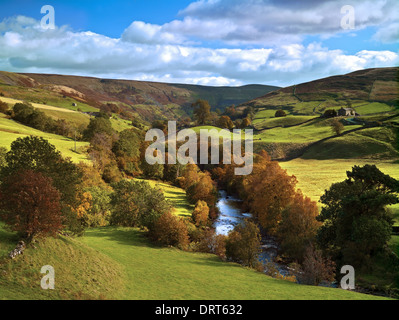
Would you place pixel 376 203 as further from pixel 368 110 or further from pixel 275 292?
pixel 368 110

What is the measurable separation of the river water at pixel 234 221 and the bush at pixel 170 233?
10.7 metres

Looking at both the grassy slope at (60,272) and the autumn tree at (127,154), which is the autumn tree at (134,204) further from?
the autumn tree at (127,154)

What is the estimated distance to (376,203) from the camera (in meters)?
35.9

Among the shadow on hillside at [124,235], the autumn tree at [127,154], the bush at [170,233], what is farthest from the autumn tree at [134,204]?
the autumn tree at [127,154]

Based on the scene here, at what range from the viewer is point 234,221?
6375cm

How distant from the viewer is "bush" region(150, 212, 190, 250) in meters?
44.1

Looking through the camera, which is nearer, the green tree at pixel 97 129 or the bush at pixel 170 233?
the bush at pixel 170 233

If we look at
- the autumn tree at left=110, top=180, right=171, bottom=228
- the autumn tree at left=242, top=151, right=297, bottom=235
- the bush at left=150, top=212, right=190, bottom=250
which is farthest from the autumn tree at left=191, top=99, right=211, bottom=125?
the bush at left=150, top=212, right=190, bottom=250

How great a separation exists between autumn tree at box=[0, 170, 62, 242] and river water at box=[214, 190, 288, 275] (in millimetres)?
27855

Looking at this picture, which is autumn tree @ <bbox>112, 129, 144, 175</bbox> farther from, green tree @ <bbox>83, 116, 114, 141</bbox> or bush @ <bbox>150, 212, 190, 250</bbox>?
bush @ <bbox>150, 212, 190, 250</bbox>

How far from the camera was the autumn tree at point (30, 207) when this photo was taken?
77.6 feet

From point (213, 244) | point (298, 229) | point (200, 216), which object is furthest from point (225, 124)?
point (213, 244)

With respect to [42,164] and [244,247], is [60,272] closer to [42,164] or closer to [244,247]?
[42,164]
